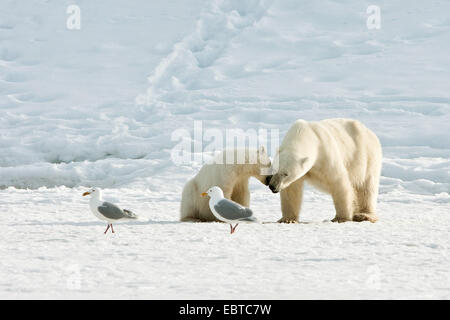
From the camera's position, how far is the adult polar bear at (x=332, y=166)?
600cm

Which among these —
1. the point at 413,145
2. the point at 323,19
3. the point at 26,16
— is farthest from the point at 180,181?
the point at 26,16

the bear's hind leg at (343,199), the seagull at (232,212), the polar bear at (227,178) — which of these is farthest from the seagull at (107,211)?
the bear's hind leg at (343,199)

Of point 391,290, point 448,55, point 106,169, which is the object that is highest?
point 448,55

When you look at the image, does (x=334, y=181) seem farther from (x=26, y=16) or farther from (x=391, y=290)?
(x=26, y=16)

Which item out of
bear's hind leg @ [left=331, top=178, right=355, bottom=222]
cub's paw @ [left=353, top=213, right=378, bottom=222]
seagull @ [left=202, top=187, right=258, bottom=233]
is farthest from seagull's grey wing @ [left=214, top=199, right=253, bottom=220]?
cub's paw @ [left=353, top=213, right=378, bottom=222]

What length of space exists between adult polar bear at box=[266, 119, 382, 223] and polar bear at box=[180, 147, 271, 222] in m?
0.25

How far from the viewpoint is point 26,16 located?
73.2 feet

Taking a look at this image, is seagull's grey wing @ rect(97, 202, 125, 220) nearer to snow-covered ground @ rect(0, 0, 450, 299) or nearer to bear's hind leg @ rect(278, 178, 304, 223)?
snow-covered ground @ rect(0, 0, 450, 299)

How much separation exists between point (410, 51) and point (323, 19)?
11.3 ft

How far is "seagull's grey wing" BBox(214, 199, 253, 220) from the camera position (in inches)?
214

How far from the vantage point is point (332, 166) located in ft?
20.8

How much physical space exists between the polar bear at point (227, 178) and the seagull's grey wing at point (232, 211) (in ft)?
2.73

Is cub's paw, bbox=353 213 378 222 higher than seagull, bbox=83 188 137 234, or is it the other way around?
seagull, bbox=83 188 137 234
